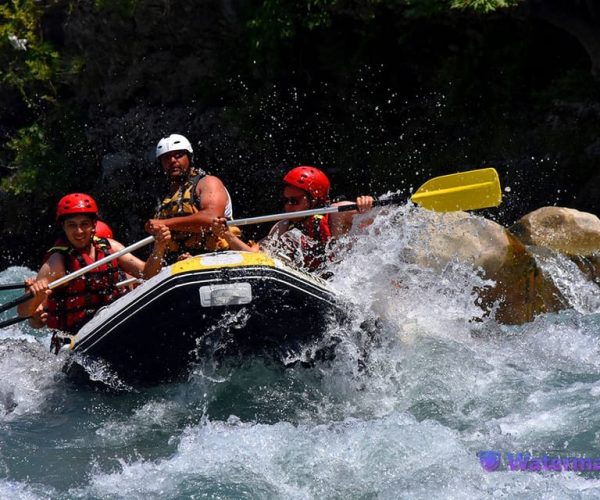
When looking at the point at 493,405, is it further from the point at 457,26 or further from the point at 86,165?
the point at 86,165

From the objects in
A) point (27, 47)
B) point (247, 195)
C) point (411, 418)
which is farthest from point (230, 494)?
point (27, 47)

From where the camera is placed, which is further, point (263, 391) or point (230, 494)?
point (263, 391)

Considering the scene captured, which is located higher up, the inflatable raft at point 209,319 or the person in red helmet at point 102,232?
the person in red helmet at point 102,232

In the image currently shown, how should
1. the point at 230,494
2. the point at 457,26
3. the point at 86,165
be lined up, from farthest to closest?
1. the point at 86,165
2. the point at 457,26
3. the point at 230,494

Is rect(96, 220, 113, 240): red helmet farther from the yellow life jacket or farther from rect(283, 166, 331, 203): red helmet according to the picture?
rect(283, 166, 331, 203): red helmet

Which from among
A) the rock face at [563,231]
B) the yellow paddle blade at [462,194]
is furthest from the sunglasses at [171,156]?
the rock face at [563,231]

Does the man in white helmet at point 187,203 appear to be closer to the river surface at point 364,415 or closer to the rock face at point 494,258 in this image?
the river surface at point 364,415

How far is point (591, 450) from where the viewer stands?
480cm

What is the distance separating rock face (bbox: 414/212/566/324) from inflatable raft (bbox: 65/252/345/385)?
1.98 metres

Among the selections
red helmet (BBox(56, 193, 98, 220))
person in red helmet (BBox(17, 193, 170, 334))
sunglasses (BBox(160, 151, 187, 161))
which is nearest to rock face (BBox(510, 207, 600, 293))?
sunglasses (BBox(160, 151, 187, 161))

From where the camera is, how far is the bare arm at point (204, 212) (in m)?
6.15

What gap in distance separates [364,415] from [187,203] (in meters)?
1.83

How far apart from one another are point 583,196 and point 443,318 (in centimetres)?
381

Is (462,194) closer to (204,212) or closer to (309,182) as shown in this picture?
(309,182)
